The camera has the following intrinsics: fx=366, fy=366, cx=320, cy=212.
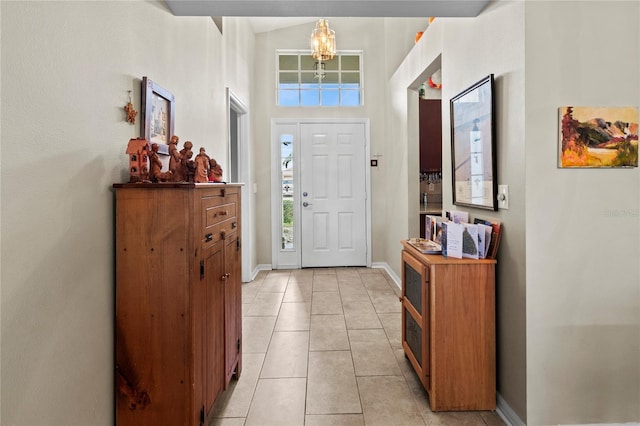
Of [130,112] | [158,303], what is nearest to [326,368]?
[158,303]

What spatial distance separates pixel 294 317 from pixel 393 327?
914 millimetres

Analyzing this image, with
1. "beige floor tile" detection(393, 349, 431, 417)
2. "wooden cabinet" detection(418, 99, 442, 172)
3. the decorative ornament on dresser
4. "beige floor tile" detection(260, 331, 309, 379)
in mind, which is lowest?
"beige floor tile" detection(393, 349, 431, 417)

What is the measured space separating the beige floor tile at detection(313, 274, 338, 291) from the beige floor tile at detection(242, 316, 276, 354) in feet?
3.48

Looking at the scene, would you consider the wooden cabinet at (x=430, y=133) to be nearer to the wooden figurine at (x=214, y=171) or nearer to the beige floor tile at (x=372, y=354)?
the beige floor tile at (x=372, y=354)

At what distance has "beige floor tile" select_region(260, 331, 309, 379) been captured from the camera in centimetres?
243

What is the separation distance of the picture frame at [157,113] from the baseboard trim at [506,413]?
233 centimetres

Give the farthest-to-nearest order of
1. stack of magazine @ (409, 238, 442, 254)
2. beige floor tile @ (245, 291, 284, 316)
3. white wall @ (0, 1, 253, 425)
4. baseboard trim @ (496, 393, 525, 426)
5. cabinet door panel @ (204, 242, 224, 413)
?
beige floor tile @ (245, 291, 284, 316) → stack of magazine @ (409, 238, 442, 254) → baseboard trim @ (496, 393, 525, 426) → cabinet door panel @ (204, 242, 224, 413) → white wall @ (0, 1, 253, 425)

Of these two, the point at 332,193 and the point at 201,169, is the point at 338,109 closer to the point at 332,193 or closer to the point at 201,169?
the point at 332,193

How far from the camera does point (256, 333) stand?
3074mm

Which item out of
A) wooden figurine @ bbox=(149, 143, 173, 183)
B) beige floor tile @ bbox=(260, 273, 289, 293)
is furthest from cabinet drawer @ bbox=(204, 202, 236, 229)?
beige floor tile @ bbox=(260, 273, 289, 293)

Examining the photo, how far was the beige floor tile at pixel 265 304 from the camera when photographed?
11.7ft

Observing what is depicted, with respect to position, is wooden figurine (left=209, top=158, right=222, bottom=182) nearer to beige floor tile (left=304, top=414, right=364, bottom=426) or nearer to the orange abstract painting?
beige floor tile (left=304, top=414, right=364, bottom=426)

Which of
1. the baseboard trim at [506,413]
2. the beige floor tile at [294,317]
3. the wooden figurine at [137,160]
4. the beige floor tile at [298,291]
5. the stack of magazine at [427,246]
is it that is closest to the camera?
the wooden figurine at [137,160]

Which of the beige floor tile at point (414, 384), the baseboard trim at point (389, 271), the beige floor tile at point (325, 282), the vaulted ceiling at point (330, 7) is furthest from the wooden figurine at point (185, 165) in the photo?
the baseboard trim at point (389, 271)
